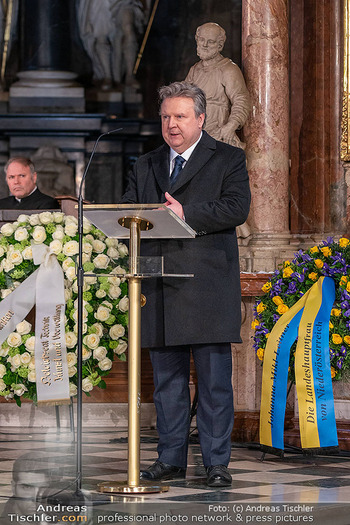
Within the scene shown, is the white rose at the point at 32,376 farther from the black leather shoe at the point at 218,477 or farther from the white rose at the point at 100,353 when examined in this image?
the black leather shoe at the point at 218,477

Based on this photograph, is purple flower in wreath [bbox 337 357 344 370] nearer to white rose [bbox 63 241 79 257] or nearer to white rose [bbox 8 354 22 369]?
white rose [bbox 63 241 79 257]

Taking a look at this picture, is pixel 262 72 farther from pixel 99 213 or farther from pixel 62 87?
pixel 62 87

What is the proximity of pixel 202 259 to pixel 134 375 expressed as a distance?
75 centimetres

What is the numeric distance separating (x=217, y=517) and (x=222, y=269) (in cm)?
135

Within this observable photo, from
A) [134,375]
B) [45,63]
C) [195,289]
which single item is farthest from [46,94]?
[134,375]

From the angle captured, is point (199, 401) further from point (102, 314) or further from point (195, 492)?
point (102, 314)

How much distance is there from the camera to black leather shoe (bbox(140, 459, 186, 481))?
17.3 feet

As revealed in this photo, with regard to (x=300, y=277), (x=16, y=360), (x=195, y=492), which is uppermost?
(x=300, y=277)

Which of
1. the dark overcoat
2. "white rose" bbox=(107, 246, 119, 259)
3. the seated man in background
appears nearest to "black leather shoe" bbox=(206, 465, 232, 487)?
the dark overcoat

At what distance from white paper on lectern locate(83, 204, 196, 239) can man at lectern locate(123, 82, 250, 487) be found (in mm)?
212

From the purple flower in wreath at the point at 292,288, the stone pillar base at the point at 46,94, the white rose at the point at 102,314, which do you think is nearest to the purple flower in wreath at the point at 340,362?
the purple flower in wreath at the point at 292,288

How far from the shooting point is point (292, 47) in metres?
8.45

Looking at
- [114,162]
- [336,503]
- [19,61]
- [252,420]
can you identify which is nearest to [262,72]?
[252,420]

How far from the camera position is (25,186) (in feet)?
29.1
